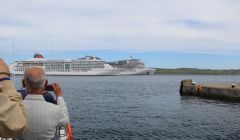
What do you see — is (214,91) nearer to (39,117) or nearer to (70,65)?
(39,117)

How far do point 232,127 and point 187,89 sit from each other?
2424 cm

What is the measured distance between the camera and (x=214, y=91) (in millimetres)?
38375

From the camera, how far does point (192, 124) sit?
21.2 m

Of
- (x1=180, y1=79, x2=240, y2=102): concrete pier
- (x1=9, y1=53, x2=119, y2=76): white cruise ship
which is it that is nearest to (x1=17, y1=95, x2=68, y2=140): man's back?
(x1=180, y1=79, x2=240, y2=102): concrete pier

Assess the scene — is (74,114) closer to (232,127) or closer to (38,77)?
(232,127)

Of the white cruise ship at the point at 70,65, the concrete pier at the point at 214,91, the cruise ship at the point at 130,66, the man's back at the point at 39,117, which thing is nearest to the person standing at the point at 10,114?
the man's back at the point at 39,117

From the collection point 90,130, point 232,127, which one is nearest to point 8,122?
point 90,130

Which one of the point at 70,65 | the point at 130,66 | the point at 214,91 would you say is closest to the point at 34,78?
the point at 214,91

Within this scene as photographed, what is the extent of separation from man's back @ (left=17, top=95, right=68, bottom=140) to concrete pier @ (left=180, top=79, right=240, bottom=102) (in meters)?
32.1

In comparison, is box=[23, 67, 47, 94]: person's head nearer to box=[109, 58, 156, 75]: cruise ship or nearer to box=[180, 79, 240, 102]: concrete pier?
box=[180, 79, 240, 102]: concrete pier

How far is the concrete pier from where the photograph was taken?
115ft

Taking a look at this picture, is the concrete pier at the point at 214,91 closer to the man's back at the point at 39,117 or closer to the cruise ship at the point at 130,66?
the man's back at the point at 39,117

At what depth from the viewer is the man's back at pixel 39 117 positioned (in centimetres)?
406

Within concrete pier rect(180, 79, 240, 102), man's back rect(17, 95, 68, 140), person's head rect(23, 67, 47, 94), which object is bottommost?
concrete pier rect(180, 79, 240, 102)
